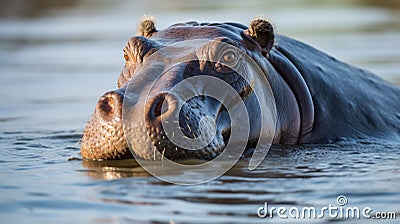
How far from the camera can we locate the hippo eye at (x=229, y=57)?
6113mm

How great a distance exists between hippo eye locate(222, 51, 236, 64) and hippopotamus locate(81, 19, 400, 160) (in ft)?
0.05

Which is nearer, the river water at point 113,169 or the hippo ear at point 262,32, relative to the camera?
the river water at point 113,169

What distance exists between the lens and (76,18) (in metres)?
19.6

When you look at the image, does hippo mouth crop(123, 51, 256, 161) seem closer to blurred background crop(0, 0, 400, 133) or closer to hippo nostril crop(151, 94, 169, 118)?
hippo nostril crop(151, 94, 169, 118)

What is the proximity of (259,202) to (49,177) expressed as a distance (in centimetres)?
140

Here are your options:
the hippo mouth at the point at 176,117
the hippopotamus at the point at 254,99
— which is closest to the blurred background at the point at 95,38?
the hippopotamus at the point at 254,99

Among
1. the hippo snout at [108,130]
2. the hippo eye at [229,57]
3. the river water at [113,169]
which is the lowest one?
the river water at [113,169]

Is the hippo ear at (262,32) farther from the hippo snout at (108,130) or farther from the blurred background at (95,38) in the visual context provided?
the blurred background at (95,38)

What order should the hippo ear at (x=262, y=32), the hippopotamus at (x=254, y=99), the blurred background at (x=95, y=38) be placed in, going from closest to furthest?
the hippopotamus at (x=254, y=99) < the hippo ear at (x=262, y=32) < the blurred background at (x=95, y=38)

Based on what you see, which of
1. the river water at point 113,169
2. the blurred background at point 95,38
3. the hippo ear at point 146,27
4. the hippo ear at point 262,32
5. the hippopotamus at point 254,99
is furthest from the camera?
the blurred background at point 95,38

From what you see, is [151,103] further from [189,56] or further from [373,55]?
[373,55]

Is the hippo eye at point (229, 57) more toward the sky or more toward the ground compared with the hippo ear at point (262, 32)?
more toward the ground

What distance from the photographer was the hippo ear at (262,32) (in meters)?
6.45

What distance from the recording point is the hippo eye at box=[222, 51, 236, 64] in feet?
20.1
